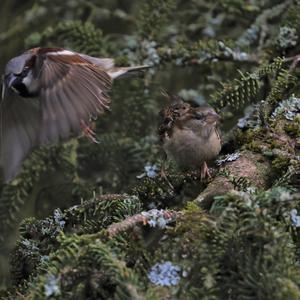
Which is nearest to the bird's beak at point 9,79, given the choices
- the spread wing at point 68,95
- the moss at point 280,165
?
the spread wing at point 68,95

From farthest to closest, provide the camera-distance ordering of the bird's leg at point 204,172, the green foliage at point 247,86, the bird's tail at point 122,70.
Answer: the bird's tail at point 122,70, the green foliage at point 247,86, the bird's leg at point 204,172

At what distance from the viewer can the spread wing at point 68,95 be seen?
246 cm

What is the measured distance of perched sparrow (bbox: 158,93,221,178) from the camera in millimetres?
2484

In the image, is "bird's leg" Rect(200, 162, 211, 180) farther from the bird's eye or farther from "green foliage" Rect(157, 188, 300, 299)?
"green foliage" Rect(157, 188, 300, 299)

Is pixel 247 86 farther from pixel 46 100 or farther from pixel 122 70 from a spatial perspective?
pixel 122 70

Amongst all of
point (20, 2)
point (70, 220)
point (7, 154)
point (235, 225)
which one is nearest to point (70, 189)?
point (7, 154)

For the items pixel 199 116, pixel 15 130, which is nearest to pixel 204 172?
pixel 199 116

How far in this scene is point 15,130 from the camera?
2.90 m

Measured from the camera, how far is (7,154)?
8.98ft

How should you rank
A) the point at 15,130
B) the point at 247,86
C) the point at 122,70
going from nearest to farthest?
1. the point at 247,86
2. the point at 15,130
3. the point at 122,70

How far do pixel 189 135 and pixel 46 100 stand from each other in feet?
1.87

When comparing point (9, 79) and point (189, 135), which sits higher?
point (9, 79)

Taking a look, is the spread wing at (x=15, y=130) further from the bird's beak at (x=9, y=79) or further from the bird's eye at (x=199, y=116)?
the bird's eye at (x=199, y=116)

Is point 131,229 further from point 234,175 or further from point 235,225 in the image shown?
point 234,175
